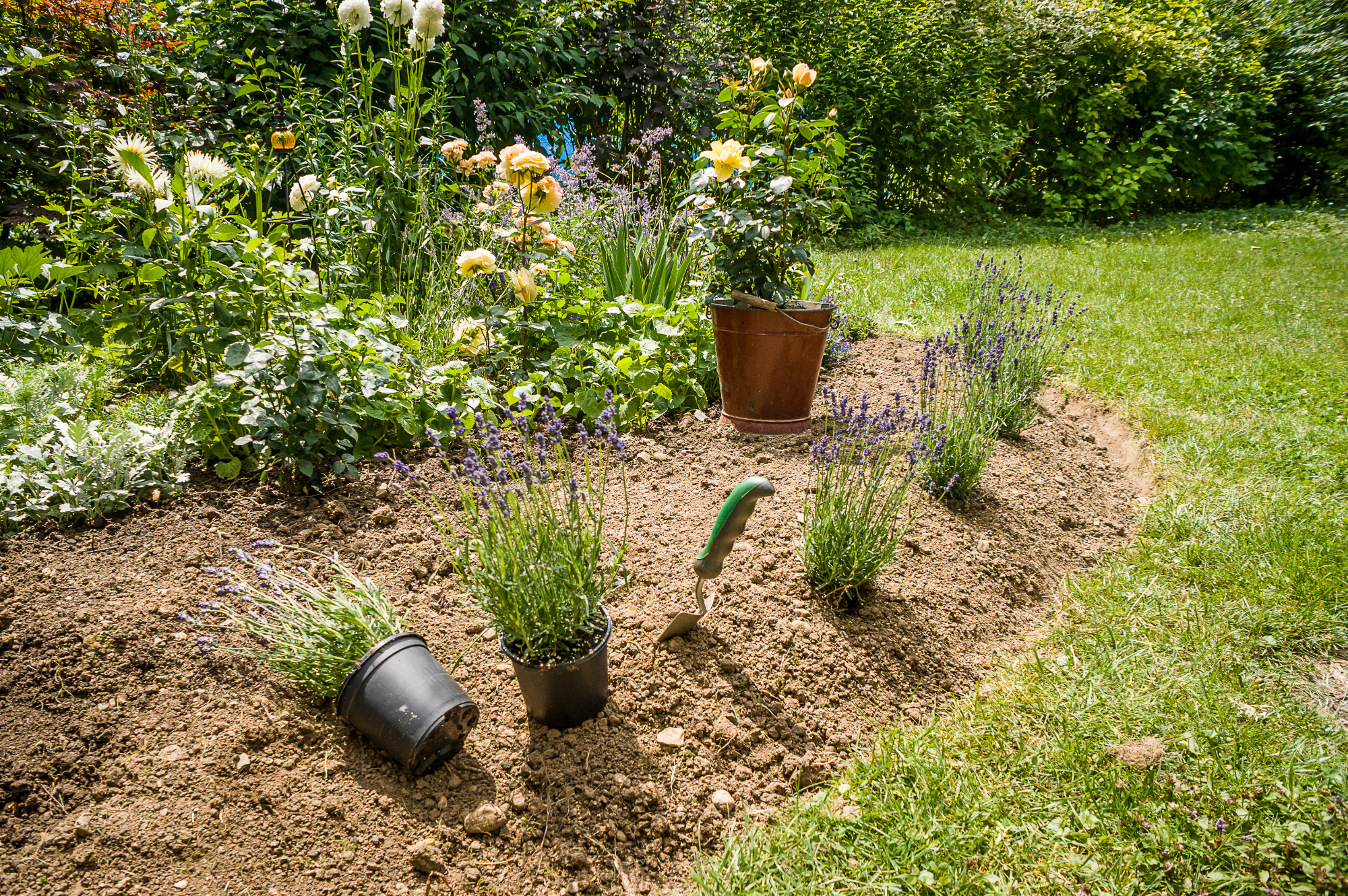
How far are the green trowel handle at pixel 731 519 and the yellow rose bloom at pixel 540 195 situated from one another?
153cm

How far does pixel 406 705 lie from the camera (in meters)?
1.57

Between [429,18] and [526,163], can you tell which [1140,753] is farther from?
[429,18]

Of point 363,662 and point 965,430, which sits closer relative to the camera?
point 363,662

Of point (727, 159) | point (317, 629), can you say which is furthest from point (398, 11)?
point (317, 629)

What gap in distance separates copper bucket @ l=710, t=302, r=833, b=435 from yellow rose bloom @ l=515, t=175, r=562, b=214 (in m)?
0.80

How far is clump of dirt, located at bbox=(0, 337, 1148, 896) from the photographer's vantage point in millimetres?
1475

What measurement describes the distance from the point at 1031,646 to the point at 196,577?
2.45 m

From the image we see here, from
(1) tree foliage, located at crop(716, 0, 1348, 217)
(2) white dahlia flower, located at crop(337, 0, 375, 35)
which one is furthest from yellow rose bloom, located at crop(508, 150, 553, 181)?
(1) tree foliage, located at crop(716, 0, 1348, 217)

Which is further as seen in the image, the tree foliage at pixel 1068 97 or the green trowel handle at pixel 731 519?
the tree foliage at pixel 1068 97

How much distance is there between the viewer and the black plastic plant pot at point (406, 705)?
61.7 inches

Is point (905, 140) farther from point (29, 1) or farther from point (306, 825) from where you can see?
point (306, 825)

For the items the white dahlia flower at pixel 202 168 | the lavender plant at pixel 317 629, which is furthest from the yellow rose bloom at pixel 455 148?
the lavender plant at pixel 317 629

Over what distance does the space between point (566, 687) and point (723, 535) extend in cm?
52

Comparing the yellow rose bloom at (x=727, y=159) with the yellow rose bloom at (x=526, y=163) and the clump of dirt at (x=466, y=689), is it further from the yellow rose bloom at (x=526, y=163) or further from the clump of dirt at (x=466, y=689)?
the clump of dirt at (x=466, y=689)
